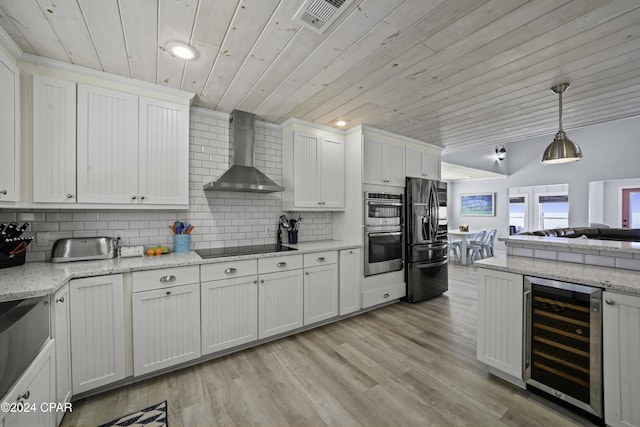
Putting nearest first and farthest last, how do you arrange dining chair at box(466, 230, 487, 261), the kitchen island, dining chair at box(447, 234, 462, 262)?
1. the kitchen island
2. dining chair at box(466, 230, 487, 261)
3. dining chair at box(447, 234, 462, 262)

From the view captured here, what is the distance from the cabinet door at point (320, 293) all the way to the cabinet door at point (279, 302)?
0.30 feet

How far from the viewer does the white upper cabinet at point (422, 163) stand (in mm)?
3992

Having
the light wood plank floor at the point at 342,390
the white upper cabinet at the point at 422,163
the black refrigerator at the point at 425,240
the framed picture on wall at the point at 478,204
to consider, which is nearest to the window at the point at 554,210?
the framed picture on wall at the point at 478,204

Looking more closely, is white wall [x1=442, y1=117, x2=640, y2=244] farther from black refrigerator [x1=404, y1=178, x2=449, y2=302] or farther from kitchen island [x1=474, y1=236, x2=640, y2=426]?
kitchen island [x1=474, y1=236, x2=640, y2=426]

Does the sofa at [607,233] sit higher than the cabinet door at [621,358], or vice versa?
the sofa at [607,233]

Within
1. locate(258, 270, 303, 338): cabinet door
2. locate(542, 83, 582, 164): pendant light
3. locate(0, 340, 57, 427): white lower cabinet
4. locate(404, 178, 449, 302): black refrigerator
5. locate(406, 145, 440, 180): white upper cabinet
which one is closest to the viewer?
locate(0, 340, 57, 427): white lower cabinet

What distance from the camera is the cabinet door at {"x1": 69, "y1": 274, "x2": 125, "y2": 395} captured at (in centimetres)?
176

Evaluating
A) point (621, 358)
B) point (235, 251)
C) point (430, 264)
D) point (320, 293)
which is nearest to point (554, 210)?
point (430, 264)

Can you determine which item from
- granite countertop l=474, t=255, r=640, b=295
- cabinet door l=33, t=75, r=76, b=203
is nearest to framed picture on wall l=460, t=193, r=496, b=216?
granite countertop l=474, t=255, r=640, b=295

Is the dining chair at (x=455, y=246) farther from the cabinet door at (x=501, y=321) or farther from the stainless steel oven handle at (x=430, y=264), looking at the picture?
the cabinet door at (x=501, y=321)

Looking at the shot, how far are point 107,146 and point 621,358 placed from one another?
12.4ft

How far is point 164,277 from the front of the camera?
2.07 m

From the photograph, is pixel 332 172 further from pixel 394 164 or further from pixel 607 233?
pixel 607 233

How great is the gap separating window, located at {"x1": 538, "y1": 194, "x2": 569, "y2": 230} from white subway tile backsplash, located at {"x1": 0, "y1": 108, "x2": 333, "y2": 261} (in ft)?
23.7
